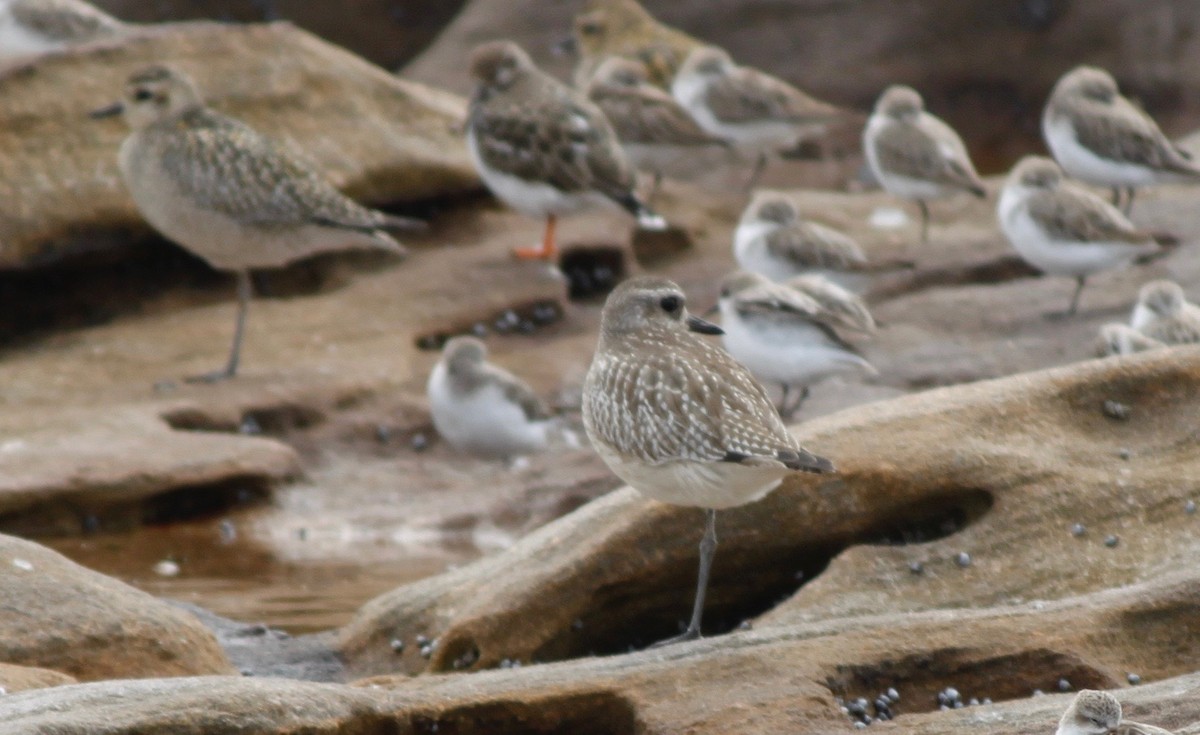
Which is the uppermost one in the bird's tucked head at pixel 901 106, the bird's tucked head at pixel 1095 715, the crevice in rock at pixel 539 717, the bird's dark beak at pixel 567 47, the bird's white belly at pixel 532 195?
the bird's tucked head at pixel 1095 715

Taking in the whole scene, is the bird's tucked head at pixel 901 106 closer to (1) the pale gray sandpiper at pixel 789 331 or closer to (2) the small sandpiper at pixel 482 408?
(1) the pale gray sandpiper at pixel 789 331

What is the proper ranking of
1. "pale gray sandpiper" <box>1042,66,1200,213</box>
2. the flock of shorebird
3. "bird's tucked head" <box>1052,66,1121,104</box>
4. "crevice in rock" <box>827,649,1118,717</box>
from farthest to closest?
"bird's tucked head" <box>1052,66,1121,104</box>
"pale gray sandpiper" <box>1042,66,1200,213</box>
the flock of shorebird
"crevice in rock" <box>827,649,1118,717</box>

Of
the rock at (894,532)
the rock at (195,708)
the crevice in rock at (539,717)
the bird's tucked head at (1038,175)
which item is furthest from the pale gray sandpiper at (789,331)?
the rock at (195,708)

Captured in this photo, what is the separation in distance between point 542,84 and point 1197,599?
8.70 meters

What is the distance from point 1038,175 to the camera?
1197cm

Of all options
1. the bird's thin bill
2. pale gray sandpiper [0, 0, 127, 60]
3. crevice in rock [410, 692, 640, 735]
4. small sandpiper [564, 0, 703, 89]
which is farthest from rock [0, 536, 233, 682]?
small sandpiper [564, 0, 703, 89]

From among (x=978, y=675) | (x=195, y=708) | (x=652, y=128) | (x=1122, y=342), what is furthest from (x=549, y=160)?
(x=195, y=708)

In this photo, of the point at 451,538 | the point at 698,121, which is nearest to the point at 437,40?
the point at 698,121

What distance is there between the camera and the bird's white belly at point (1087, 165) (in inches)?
513

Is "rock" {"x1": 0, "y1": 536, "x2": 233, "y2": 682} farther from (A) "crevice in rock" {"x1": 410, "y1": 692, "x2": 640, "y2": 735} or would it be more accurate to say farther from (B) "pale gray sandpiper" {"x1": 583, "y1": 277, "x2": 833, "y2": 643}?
(B) "pale gray sandpiper" {"x1": 583, "y1": 277, "x2": 833, "y2": 643}

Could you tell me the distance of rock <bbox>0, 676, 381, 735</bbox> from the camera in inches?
193

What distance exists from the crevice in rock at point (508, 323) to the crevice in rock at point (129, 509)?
2.47 metres

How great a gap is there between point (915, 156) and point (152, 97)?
208 inches

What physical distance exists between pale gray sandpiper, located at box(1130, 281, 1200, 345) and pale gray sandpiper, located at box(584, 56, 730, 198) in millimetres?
5295
